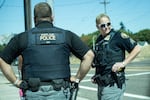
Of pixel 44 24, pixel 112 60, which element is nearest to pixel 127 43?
pixel 112 60

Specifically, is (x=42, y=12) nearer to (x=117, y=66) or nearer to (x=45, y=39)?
(x=45, y=39)

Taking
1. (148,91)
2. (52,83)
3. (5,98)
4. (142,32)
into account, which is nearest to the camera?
(52,83)

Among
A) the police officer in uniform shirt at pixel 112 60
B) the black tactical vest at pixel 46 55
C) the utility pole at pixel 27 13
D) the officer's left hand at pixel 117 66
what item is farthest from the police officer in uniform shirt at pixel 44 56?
the utility pole at pixel 27 13

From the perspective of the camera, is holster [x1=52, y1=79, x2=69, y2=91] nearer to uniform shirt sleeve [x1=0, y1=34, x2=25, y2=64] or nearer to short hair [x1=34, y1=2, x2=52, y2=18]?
uniform shirt sleeve [x1=0, y1=34, x2=25, y2=64]

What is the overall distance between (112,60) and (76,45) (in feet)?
4.23

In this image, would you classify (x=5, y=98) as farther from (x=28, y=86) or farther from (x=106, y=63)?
(x=28, y=86)

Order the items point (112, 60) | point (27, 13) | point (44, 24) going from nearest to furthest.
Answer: point (44, 24)
point (112, 60)
point (27, 13)

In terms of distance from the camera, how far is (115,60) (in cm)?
524

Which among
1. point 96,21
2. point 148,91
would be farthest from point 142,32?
point 96,21

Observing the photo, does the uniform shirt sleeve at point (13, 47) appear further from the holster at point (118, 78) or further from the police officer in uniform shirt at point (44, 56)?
the holster at point (118, 78)

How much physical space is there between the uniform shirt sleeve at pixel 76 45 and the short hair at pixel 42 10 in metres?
0.29

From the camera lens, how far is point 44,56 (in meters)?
3.99

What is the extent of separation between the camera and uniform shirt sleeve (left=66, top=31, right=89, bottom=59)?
4047mm

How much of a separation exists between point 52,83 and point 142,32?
114m
